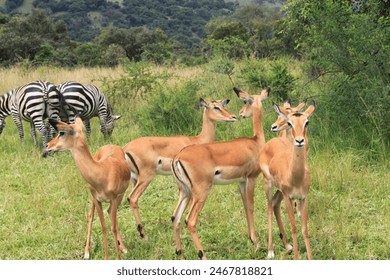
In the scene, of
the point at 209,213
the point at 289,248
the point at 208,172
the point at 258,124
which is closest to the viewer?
the point at 208,172

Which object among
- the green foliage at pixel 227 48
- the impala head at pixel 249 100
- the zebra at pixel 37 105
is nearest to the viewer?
the impala head at pixel 249 100

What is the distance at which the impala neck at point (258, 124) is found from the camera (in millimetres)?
5863

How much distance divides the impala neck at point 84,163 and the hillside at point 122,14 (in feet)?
204

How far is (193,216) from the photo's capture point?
5.05 m

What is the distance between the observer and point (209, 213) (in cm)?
627

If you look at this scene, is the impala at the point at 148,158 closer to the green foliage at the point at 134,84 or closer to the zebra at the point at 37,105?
the zebra at the point at 37,105

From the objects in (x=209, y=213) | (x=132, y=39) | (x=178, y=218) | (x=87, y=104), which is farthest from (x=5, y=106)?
(x=132, y=39)

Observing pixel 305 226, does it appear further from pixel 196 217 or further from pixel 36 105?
pixel 36 105

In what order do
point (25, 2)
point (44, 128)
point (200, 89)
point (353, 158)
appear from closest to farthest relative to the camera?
point (353, 158) < point (44, 128) < point (200, 89) < point (25, 2)

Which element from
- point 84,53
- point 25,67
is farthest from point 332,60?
point 84,53

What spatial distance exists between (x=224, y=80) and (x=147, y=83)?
5.85ft

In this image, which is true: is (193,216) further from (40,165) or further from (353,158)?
(40,165)

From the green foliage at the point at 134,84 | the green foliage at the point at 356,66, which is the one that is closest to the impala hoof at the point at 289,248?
the green foliage at the point at 356,66

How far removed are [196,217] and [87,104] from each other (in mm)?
6410
